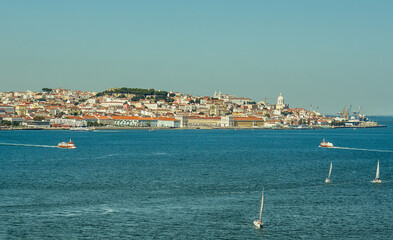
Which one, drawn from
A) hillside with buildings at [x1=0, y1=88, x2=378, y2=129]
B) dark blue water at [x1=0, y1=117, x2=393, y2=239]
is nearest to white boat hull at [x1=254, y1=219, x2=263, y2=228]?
dark blue water at [x1=0, y1=117, x2=393, y2=239]

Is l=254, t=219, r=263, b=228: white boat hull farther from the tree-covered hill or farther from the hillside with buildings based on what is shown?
the tree-covered hill

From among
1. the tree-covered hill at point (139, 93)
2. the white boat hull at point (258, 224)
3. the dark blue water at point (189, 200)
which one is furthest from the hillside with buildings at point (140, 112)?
the white boat hull at point (258, 224)

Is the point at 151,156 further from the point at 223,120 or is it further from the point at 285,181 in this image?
the point at 223,120

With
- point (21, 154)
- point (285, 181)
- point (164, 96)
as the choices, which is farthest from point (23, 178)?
point (164, 96)

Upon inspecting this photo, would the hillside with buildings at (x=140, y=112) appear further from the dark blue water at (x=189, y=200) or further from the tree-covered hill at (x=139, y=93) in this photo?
the dark blue water at (x=189, y=200)

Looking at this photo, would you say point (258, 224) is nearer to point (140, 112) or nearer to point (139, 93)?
point (140, 112)

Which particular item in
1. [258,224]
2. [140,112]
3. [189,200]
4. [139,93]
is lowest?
[258,224]

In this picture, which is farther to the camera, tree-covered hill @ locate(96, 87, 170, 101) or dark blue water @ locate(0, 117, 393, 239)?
tree-covered hill @ locate(96, 87, 170, 101)

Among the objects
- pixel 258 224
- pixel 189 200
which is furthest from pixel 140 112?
pixel 258 224

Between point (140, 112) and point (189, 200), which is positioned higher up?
point (140, 112)

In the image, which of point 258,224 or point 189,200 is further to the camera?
point 189,200

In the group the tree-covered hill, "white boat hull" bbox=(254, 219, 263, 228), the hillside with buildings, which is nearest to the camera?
"white boat hull" bbox=(254, 219, 263, 228)
